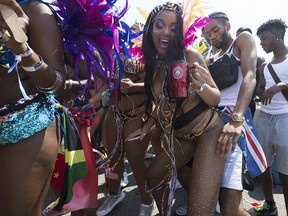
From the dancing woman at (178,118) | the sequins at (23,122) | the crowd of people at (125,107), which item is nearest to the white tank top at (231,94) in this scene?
the crowd of people at (125,107)

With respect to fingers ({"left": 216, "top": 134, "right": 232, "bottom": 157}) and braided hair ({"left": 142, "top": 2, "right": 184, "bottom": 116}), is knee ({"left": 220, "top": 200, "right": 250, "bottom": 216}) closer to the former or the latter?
fingers ({"left": 216, "top": 134, "right": 232, "bottom": 157})

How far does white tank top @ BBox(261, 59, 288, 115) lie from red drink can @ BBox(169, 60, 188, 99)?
5.44ft

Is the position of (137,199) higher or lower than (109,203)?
lower

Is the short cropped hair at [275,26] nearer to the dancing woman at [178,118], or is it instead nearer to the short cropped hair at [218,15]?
the short cropped hair at [218,15]

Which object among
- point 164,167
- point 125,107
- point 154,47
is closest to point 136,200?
point 125,107

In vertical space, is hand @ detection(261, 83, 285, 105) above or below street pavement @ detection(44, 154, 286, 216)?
above

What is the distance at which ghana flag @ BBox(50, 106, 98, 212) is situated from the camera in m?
1.62

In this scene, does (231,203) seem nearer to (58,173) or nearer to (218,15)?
(58,173)

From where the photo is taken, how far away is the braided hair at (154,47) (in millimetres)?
2172

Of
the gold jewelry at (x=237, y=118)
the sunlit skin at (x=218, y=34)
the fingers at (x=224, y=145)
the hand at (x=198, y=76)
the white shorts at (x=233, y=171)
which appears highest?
the sunlit skin at (x=218, y=34)

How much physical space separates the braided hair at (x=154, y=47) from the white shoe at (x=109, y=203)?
50.0 inches

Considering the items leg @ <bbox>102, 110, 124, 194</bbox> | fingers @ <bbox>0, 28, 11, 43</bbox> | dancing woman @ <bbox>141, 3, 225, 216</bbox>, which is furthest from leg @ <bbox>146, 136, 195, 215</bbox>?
fingers @ <bbox>0, 28, 11, 43</bbox>

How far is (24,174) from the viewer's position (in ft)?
4.19

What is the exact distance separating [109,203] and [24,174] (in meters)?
1.97
